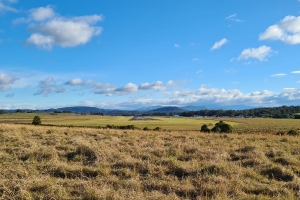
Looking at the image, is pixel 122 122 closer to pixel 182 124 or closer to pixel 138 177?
pixel 182 124

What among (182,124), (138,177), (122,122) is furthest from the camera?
(122,122)

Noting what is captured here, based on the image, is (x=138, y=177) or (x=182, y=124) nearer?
(x=138, y=177)

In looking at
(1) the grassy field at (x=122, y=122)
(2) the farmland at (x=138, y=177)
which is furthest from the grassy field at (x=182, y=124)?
(2) the farmland at (x=138, y=177)

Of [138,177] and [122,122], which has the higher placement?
[138,177]

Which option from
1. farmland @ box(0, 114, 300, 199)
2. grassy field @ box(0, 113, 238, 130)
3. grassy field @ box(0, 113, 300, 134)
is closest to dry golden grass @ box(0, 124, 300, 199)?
farmland @ box(0, 114, 300, 199)

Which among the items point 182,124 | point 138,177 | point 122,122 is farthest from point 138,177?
point 122,122

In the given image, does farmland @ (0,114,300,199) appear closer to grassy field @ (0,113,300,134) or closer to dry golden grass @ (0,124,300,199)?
dry golden grass @ (0,124,300,199)

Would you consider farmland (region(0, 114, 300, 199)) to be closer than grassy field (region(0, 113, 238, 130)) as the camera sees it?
Yes

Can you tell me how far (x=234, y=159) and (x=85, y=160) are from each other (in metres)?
5.88

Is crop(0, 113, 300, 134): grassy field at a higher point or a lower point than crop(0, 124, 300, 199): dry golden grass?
lower

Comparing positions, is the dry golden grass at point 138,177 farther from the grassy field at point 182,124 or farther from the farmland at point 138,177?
the grassy field at point 182,124

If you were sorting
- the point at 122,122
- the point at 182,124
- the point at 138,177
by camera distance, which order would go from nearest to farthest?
1. the point at 138,177
2. the point at 182,124
3. the point at 122,122

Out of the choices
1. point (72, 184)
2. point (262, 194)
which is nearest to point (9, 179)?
point (72, 184)

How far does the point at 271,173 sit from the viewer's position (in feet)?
25.9
